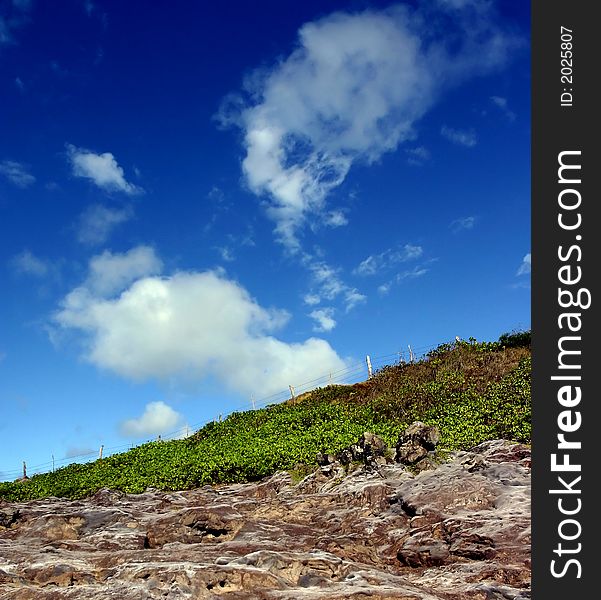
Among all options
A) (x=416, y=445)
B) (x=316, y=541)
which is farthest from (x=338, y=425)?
(x=316, y=541)

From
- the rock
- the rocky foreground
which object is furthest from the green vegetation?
the rocky foreground

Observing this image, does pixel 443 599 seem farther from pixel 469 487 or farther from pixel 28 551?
pixel 28 551

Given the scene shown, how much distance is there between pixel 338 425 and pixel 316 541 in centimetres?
1628

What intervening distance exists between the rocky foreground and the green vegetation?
3873mm

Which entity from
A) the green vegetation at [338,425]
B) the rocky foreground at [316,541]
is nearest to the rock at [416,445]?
the rocky foreground at [316,541]

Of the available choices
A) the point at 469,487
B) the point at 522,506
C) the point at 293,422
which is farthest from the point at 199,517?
the point at 293,422

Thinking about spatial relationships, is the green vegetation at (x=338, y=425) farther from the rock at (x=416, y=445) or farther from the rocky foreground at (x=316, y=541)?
the rocky foreground at (x=316, y=541)

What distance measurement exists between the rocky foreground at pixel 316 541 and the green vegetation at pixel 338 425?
387 cm

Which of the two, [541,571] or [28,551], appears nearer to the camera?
[541,571]

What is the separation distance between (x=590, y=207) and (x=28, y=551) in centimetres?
1360

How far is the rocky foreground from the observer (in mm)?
8695

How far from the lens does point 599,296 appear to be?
7.32 metres

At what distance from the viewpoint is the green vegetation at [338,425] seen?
872 inches

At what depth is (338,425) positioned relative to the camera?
1085 inches
